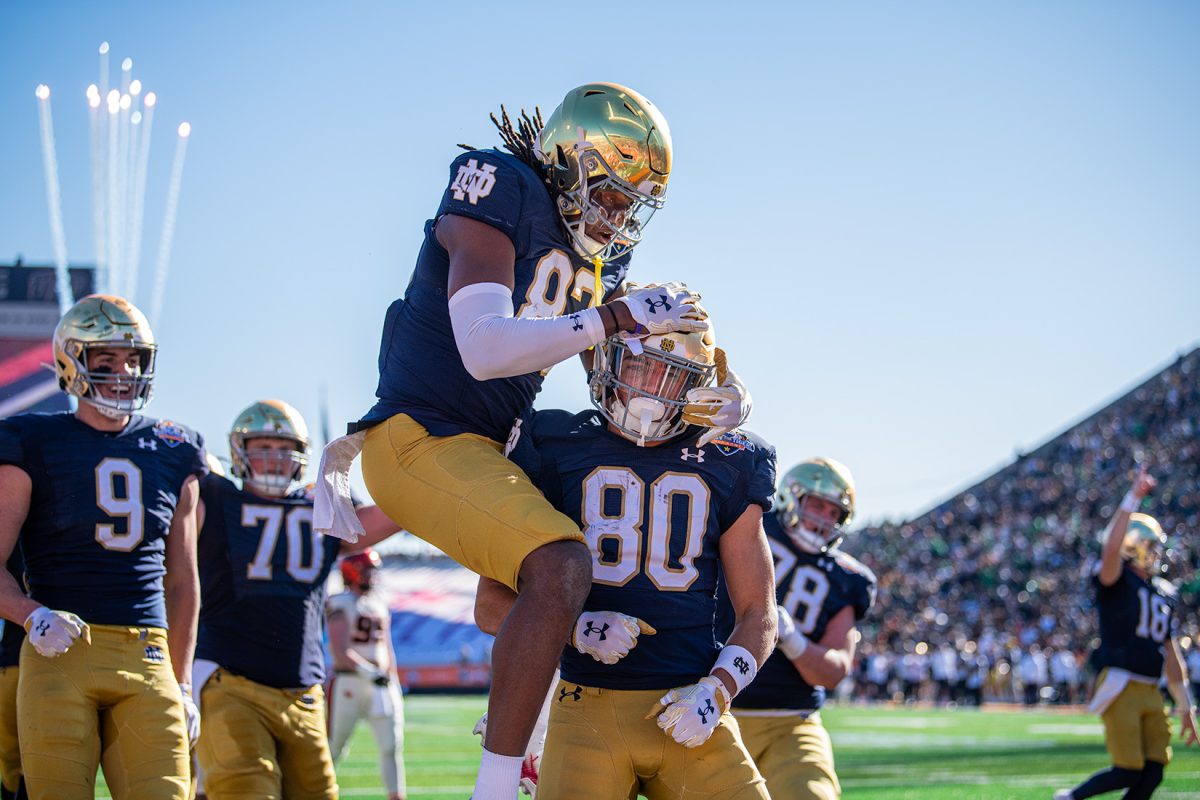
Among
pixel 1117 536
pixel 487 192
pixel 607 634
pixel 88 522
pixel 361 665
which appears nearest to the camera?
pixel 607 634

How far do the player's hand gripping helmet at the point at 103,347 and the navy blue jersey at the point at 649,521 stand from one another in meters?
1.83

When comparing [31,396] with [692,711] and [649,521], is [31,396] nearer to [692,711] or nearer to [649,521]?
[649,521]

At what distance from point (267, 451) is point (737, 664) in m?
3.42

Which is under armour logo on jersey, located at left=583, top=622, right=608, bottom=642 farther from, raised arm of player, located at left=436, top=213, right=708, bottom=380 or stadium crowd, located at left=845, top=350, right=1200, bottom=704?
stadium crowd, located at left=845, top=350, right=1200, bottom=704

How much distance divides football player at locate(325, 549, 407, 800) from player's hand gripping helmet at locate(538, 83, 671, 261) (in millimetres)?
6183

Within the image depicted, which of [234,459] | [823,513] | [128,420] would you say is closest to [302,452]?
[234,459]

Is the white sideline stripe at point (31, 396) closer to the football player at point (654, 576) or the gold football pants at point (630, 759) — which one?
the football player at point (654, 576)

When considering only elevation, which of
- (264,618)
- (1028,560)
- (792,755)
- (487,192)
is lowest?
(1028,560)

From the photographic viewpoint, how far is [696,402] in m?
3.86

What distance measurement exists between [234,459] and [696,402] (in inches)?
137

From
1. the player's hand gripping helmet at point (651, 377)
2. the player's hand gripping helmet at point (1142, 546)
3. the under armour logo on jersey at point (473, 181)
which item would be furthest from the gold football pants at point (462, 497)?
the player's hand gripping helmet at point (1142, 546)

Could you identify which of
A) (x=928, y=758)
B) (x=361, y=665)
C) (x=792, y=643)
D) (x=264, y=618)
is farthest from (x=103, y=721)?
(x=928, y=758)

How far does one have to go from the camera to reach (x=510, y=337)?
3.53m

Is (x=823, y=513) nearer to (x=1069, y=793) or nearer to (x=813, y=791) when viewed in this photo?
(x=813, y=791)
